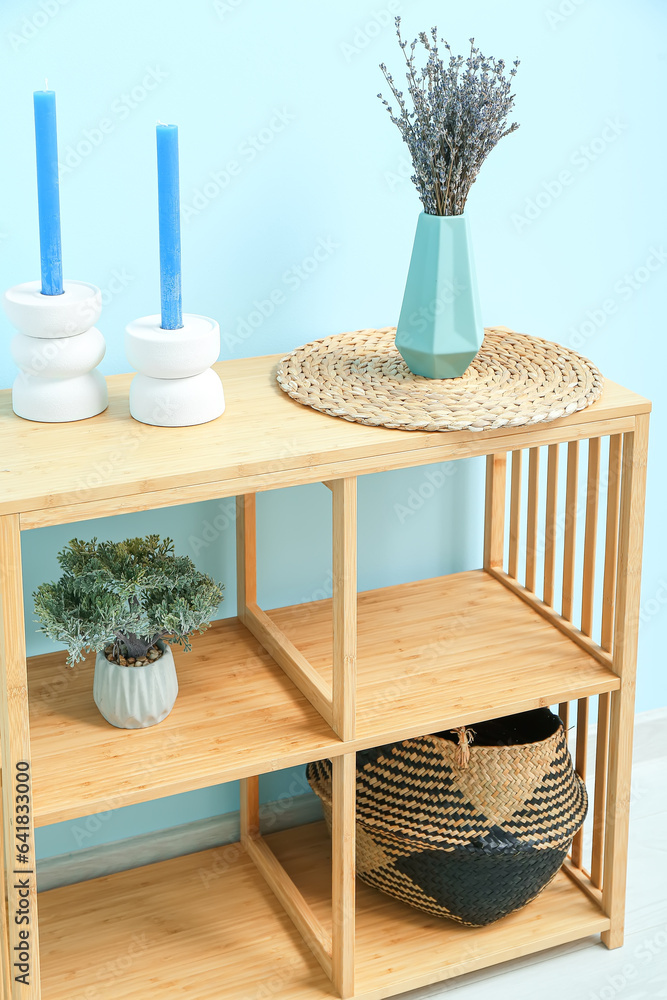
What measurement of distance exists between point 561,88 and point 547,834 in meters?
1.18

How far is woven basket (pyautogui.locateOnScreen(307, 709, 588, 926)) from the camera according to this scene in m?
1.76

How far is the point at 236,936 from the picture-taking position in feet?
6.10

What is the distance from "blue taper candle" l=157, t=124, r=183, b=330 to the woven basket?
743 mm

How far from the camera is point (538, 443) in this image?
62.2 inches

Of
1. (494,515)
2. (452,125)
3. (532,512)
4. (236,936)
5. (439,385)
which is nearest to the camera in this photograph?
(452,125)

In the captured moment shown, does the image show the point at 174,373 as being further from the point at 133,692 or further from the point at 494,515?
the point at 494,515

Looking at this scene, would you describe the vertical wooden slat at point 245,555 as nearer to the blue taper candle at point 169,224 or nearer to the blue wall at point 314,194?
the blue wall at point 314,194

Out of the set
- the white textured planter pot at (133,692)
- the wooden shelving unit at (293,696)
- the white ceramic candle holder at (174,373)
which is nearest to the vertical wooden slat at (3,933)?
the wooden shelving unit at (293,696)

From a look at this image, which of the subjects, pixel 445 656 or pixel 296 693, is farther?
pixel 445 656

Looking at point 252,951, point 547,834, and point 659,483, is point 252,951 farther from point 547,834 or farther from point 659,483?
point 659,483

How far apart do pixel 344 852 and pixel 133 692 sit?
359 millimetres

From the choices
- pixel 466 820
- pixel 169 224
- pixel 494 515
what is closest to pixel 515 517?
pixel 494 515

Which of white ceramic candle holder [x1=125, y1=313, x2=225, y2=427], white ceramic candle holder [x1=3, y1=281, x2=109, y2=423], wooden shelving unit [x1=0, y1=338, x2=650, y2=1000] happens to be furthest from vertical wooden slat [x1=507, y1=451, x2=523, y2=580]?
white ceramic candle holder [x1=3, y1=281, x2=109, y2=423]

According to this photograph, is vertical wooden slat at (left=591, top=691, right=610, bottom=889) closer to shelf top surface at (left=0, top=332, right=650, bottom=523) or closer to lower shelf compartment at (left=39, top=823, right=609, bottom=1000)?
lower shelf compartment at (left=39, top=823, right=609, bottom=1000)
